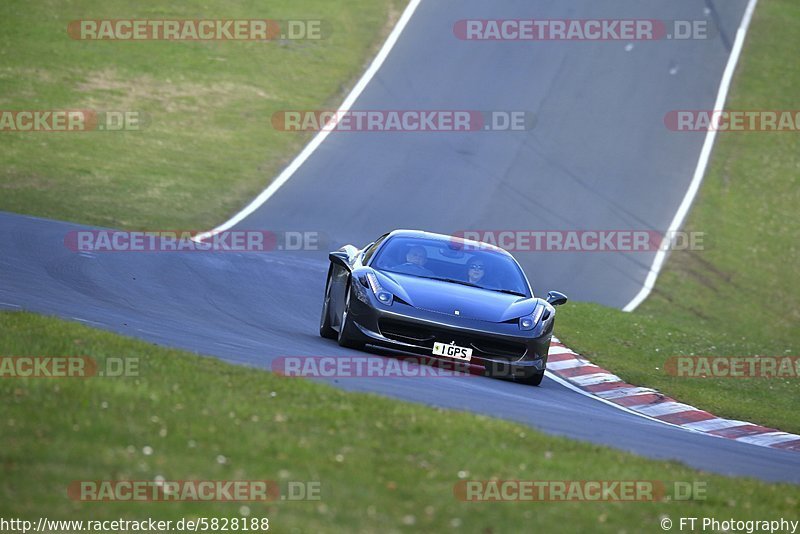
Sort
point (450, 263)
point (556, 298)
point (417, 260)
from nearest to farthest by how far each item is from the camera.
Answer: point (556, 298), point (417, 260), point (450, 263)

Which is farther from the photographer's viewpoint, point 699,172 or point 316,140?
point 699,172

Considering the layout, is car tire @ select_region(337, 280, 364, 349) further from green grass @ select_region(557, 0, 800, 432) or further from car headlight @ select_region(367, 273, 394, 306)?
green grass @ select_region(557, 0, 800, 432)

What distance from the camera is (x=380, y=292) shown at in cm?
1264

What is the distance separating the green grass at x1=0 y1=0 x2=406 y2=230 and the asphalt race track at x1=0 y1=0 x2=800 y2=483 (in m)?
1.20

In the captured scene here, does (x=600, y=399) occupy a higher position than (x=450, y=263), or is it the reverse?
(x=450, y=263)

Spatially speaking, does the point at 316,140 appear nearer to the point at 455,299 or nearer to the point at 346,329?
the point at 346,329

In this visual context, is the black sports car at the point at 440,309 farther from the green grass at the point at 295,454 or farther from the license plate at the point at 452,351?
the green grass at the point at 295,454

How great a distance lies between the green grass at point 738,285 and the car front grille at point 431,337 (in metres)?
2.90

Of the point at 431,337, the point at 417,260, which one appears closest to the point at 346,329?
the point at 431,337

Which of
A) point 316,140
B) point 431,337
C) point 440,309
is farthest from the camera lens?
point 316,140

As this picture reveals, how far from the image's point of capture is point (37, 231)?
1859cm

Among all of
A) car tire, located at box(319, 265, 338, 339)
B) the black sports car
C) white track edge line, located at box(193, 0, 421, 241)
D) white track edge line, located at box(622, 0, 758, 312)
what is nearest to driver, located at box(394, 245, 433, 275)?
the black sports car

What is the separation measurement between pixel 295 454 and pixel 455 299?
5.47m

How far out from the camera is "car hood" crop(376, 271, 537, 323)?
12.6 metres
